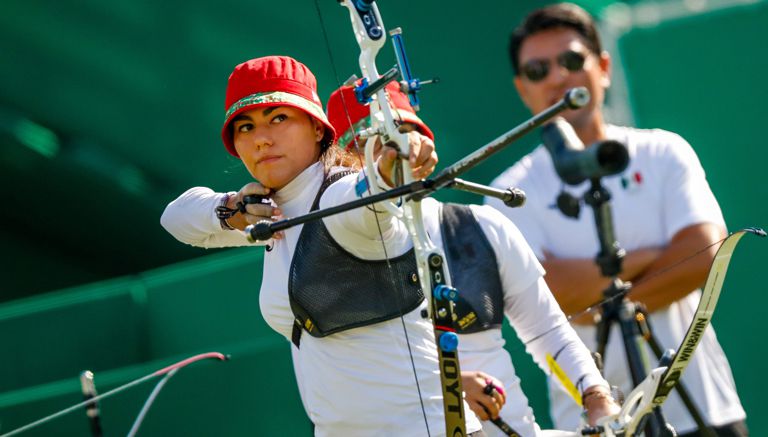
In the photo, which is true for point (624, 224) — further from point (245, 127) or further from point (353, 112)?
point (245, 127)

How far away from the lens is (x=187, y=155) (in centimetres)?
480

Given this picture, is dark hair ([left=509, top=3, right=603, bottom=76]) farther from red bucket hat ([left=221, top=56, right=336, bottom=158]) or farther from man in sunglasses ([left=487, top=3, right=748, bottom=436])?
red bucket hat ([left=221, top=56, right=336, bottom=158])

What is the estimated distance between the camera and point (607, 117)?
12.9 feet

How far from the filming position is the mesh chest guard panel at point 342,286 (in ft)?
6.38

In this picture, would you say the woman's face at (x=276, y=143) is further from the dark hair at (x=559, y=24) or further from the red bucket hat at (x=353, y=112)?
the dark hair at (x=559, y=24)

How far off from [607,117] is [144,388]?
1731mm

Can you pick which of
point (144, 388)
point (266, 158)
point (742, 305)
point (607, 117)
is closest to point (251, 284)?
point (144, 388)

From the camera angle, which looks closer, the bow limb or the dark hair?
the bow limb

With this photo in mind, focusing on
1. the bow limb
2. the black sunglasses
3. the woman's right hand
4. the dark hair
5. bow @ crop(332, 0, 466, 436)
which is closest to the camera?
bow @ crop(332, 0, 466, 436)

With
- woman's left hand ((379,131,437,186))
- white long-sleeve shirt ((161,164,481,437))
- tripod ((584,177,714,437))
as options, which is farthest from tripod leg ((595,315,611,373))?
woman's left hand ((379,131,437,186))

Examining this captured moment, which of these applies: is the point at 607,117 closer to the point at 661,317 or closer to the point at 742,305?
the point at 742,305

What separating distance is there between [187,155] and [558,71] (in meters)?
1.97

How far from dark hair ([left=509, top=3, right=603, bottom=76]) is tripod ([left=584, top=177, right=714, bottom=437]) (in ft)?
3.00

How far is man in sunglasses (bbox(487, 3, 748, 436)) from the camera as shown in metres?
2.94
